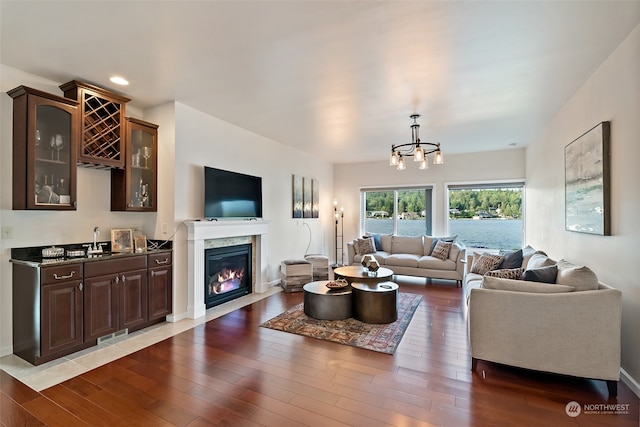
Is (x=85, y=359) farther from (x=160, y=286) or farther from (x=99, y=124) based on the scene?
(x=99, y=124)

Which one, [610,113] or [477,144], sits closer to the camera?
[610,113]

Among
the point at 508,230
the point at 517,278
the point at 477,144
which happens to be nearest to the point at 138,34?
the point at 517,278

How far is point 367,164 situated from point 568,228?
4.74m

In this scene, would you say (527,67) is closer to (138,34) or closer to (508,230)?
(138,34)

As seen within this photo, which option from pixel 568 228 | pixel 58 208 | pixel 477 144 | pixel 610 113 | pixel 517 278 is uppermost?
pixel 477 144

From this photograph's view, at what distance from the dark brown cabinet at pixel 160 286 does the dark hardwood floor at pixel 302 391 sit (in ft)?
2.02

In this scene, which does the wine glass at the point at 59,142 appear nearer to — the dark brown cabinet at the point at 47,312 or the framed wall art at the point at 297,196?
the dark brown cabinet at the point at 47,312

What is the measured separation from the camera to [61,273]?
273cm

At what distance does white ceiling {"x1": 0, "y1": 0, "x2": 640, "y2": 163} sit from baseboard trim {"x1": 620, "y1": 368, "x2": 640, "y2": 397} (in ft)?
8.85

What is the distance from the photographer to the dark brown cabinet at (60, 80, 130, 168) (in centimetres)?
308

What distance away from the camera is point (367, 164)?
7719mm

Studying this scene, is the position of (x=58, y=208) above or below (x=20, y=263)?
above
